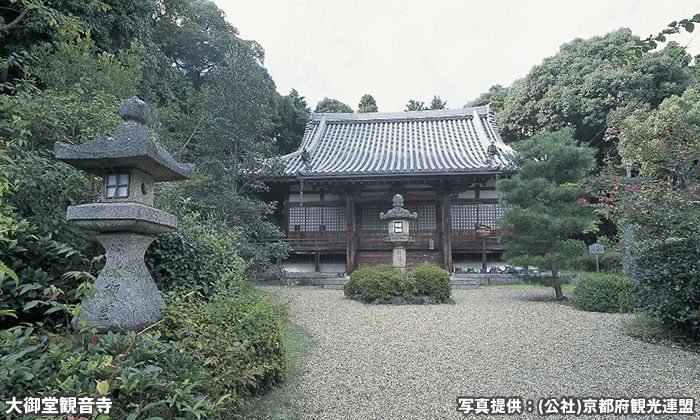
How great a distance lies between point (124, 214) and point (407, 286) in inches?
243

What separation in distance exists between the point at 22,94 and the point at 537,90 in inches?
895

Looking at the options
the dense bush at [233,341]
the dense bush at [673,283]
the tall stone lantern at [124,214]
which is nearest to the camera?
the dense bush at [233,341]

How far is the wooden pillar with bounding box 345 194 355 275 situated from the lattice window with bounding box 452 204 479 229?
12.0 feet

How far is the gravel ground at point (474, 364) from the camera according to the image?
10.5 feet

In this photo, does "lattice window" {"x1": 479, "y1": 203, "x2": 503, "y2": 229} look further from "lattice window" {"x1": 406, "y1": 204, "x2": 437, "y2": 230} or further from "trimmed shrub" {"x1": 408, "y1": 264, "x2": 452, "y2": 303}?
"trimmed shrub" {"x1": 408, "y1": 264, "x2": 452, "y2": 303}

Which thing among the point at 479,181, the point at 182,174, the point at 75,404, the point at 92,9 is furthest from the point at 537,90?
the point at 75,404

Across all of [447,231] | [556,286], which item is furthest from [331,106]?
[556,286]

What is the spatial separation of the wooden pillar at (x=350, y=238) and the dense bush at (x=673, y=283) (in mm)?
9198

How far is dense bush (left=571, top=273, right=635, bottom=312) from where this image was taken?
6.79 m

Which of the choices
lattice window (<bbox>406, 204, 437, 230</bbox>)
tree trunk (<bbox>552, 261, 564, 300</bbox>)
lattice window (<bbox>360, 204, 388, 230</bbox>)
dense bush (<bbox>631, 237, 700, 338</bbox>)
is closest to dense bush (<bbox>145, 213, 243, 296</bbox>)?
dense bush (<bbox>631, 237, 700, 338</bbox>)

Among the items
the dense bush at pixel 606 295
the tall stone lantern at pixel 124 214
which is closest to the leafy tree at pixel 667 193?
the dense bush at pixel 606 295

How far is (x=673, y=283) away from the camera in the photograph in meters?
4.62

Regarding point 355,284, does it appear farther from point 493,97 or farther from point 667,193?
point 493,97

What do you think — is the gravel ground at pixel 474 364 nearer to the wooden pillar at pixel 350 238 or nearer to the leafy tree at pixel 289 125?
the wooden pillar at pixel 350 238
